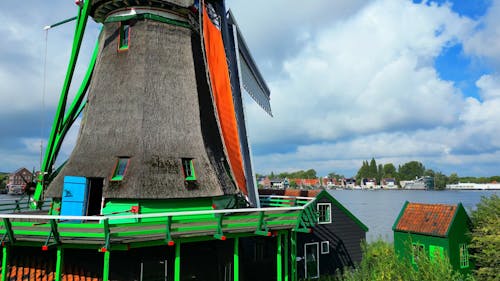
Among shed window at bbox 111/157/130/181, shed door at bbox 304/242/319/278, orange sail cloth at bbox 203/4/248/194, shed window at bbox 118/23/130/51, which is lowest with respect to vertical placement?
shed door at bbox 304/242/319/278

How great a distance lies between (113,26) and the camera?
42.5 feet

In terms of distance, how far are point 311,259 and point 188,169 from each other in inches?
323

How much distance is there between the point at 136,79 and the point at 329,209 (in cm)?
1039

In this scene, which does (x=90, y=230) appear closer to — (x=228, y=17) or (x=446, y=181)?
(x=228, y=17)

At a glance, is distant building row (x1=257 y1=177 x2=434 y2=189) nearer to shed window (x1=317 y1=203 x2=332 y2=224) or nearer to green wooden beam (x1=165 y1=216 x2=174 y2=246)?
shed window (x1=317 y1=203 x2=332 y2=224)

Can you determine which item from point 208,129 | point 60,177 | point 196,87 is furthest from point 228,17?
point 60,177

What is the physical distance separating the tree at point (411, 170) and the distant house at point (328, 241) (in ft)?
→ 571

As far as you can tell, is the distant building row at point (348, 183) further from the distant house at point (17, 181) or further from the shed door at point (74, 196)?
the shed door at point (74, 196)

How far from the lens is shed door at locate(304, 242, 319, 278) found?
16.2 m

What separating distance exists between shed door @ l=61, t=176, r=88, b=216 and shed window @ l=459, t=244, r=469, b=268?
49.6ft

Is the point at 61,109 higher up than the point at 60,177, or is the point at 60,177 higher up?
the point at 61,109

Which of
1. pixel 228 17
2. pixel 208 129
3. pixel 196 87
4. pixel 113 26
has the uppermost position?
pixel 228 17

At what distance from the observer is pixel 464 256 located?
15.6 m

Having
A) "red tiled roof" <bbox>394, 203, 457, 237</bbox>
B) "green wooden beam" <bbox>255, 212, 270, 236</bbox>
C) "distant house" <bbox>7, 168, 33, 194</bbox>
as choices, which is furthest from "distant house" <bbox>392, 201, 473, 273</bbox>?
"distant house" <bbox>7, 168, 33, 194</bbox>
